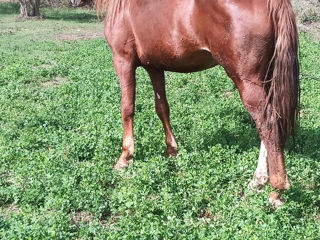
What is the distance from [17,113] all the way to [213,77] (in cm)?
438

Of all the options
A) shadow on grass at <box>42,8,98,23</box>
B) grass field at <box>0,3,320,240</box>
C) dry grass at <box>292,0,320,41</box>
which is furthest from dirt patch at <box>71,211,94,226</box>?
shadow on grass at <box>42,8,98,23</box>

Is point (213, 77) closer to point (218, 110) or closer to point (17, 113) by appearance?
point (218, 110)

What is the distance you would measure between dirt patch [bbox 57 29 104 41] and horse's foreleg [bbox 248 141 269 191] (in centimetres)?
1517

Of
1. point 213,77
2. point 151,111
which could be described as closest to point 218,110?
point 151,111

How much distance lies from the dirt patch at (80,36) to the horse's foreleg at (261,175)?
15.2 metres

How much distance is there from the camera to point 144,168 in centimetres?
528

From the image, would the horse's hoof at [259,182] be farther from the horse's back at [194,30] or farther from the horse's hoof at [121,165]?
the horse's hoof at [121,165]

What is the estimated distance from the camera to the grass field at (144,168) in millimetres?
4121

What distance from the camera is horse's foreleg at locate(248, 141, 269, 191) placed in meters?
4.92

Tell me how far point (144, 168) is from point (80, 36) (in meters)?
15.7

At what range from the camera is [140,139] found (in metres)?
6.29

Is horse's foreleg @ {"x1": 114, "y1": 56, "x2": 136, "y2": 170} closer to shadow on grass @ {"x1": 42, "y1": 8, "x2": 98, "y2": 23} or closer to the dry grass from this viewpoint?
the dry grass

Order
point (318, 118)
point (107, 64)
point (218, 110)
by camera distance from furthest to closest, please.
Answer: point (107, 64) → point (218, 110) → point (318, 118)

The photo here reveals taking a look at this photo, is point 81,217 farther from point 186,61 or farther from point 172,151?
point 186,61
